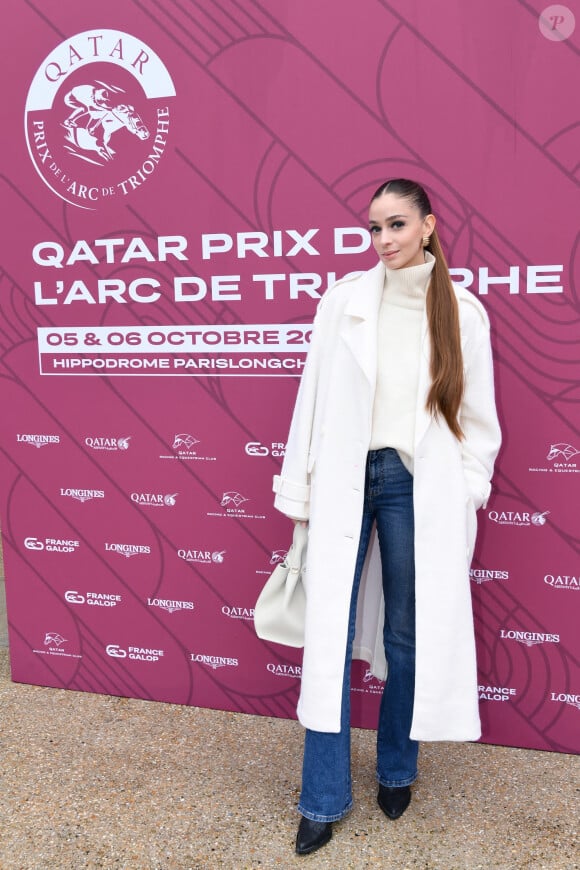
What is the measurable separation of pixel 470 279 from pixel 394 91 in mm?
615

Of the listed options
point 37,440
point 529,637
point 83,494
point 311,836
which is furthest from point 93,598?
point 529,637

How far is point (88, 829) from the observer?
2277 millimetres

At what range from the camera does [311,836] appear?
2197 mm

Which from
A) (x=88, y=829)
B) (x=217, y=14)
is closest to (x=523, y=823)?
(x=88, y=829)

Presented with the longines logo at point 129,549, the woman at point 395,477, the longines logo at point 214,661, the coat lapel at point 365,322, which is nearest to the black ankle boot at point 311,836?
the woman at point 395,477

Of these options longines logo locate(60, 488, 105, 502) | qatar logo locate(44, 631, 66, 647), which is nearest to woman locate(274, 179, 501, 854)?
longines logo locate(60, 488, 105, 502)

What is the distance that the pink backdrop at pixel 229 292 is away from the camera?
240 cm

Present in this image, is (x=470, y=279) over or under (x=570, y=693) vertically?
over

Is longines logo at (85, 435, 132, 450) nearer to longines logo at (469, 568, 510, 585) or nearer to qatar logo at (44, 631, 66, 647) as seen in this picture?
qatar logo at (44, 631, 66, 647)

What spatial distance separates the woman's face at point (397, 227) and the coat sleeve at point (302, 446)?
0.93 feet

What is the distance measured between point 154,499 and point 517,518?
4.17 feet

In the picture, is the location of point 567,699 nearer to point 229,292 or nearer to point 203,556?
point 203,556

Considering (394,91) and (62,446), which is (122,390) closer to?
(62,446)

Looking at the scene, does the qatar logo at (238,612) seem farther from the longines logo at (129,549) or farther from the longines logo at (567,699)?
the longines logo at (567,699)
